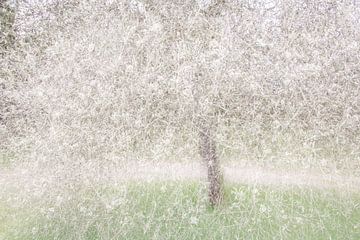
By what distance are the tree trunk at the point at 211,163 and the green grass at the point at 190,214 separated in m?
0.08

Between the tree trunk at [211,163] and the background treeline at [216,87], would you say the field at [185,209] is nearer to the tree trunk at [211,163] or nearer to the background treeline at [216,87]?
the tree trunk at [211,163]

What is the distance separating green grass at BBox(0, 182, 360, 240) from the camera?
315cm

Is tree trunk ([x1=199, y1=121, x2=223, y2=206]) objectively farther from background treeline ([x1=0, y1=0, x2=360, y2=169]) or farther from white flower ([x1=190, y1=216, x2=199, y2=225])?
white flower ([x1=190, y1=216, x2=199, y2=225])

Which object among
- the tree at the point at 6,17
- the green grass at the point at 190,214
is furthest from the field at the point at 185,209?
the tree at the point at 6,17

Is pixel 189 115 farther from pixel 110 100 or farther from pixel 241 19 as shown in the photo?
pixel 241 19

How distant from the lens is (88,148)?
352 centimetres

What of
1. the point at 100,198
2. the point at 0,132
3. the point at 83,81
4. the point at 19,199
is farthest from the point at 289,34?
the point at 0,132

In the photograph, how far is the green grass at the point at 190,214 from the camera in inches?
124

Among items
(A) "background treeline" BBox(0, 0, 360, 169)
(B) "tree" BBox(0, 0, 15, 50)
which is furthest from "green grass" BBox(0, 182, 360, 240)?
(B) "tree" BBox(0, 0, 15, 50)

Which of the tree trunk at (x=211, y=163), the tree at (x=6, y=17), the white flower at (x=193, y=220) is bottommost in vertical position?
the white flower at (x=193, y=220)

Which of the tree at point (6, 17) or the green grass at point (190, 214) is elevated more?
the tree at point (6, 17)

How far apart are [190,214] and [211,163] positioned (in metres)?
0.42

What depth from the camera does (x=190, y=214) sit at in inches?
133

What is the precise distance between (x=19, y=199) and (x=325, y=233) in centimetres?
265
